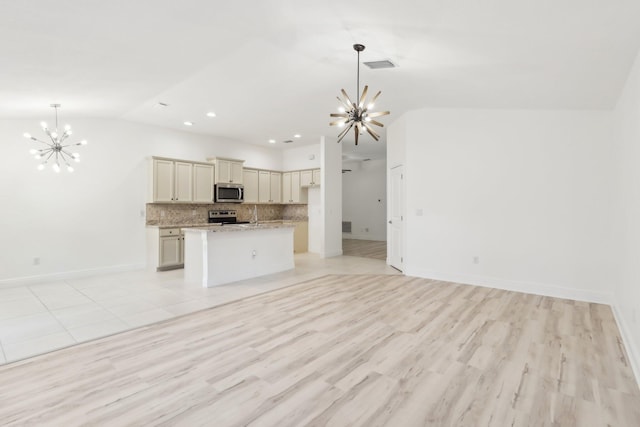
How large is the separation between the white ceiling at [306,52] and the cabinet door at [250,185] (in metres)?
3.03

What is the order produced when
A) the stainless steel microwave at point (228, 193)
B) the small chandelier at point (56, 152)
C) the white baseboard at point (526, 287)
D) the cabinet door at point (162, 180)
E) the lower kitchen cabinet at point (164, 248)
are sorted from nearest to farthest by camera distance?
the white baseboard at point (526, 287)
the small chandelier at point (56, 152)
the lower kitchen cabinet at point (164, 248)
the cabinet door at point (162, 180)
the stainless steel microwave at point (228, 193)

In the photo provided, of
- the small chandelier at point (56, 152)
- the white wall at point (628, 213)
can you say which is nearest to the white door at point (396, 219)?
the white wall at point (628, 213)

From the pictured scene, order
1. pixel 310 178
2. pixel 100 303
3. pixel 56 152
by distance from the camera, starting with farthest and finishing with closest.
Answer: pixel 310 178
pixel 56 152
pixel 100 303

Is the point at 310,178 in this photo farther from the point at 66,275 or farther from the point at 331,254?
the point at 66,275

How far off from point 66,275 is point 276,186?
16.3ft

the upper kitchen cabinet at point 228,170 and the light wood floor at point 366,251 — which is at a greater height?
the upper kitchen cabinet at point 228,170

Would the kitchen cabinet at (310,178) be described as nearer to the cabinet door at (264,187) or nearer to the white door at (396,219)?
the cabinet door at (264,187)

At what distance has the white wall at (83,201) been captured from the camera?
5051 millimetres

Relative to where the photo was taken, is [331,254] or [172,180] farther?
[331,254]

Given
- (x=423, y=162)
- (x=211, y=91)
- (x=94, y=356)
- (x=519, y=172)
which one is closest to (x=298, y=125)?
(x=211, y=91)

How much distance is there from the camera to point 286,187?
8.96 m

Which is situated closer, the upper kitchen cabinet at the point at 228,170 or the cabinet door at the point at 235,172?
the upper kitchen cabinet at the point at 228,170

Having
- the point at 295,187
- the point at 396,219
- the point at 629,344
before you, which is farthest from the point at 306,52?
the point at 295,187

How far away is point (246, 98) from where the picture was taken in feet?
16.5
